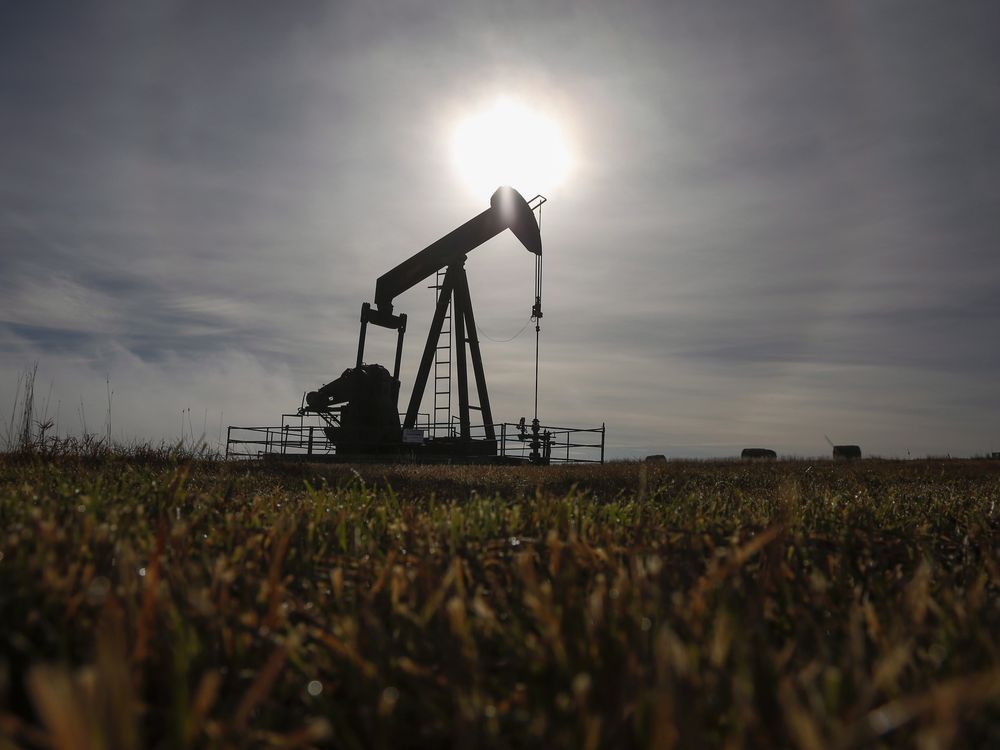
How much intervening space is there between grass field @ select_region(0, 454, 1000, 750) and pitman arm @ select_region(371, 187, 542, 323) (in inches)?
760

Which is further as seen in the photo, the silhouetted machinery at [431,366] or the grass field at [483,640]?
the silhouetted machinery at [431,366]

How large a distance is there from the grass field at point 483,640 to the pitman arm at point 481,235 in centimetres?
1931

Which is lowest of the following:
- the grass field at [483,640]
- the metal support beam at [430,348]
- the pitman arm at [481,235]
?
the grass field at [483,640]

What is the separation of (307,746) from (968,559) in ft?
7.46

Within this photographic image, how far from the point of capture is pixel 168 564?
1.94m

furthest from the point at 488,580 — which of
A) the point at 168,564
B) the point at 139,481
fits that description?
the point at 139,481

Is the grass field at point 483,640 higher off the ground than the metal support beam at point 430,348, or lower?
lower

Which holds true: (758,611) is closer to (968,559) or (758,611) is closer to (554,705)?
(554,705)

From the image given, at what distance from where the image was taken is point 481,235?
70.8 ft

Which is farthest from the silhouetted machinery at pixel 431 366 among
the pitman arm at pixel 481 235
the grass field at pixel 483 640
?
the grass field at pixel 483 640

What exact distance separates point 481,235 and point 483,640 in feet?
67.6

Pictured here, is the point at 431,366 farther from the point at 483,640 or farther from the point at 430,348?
the point at 483,640

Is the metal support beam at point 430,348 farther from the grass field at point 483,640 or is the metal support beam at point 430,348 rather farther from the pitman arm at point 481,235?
the grass field at point 483,640

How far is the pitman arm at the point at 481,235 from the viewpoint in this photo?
21.2 m
